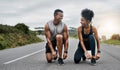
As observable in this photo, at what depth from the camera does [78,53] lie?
1300 centimetres

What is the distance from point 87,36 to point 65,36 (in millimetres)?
693

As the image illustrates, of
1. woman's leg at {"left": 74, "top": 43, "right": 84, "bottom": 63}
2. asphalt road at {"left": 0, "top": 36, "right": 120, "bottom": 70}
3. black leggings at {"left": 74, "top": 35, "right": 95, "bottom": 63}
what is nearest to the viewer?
asphalt road at {"left": 0, "top": 36, "right": 120, "bottom": 70}

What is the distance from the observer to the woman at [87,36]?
1221cm

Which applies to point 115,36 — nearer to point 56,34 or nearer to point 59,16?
point 56,34

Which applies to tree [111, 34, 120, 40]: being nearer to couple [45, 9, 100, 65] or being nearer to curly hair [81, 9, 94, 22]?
couple [45, 9, 100, 65]

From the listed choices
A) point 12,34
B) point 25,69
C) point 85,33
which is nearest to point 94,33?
point 85,33

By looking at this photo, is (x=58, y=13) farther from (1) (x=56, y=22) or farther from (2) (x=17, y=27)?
(2) (x=17, y=27)

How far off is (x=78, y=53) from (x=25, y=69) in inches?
108

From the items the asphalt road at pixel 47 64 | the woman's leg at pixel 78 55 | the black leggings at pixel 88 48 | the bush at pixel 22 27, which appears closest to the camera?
the asphalt road at pixel 47 64

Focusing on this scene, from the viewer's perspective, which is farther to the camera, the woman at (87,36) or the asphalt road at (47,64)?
the woman at (87,36)

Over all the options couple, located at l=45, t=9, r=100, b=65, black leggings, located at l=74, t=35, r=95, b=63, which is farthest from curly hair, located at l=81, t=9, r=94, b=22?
black leggings, located at l=74, t=35, r=95, b=63

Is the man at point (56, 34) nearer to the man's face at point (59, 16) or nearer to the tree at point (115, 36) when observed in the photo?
the man's face at point (59, 16)

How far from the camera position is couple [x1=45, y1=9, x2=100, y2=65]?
12.3 meters

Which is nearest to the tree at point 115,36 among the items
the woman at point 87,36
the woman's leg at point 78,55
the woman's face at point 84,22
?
the woman's leg at point 78,55
